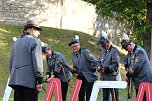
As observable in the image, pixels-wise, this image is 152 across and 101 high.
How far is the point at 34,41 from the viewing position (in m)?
7.39

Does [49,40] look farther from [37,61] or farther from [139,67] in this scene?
[37,61]

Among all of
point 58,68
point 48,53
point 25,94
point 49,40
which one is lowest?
point 49,40

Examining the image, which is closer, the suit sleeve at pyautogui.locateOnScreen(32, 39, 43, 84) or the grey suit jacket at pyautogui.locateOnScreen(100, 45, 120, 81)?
the suit sleeve at pyautogui.locateOnScreen(32, 39, 43, 84)

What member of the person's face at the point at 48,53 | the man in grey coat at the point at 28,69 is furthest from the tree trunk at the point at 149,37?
the man in grey coat at the point at 28,69

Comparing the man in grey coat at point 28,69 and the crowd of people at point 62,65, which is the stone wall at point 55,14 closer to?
the crowd of people at point 62,65

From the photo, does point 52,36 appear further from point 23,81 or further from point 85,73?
point 23,81

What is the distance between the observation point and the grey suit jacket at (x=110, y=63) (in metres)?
9.61

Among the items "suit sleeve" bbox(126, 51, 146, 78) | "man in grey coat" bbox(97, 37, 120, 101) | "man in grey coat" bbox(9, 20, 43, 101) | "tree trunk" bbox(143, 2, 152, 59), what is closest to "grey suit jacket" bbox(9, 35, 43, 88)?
"man in grey coat" bbox(9, 20, 43, 101)

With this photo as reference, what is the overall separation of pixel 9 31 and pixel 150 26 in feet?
23.1

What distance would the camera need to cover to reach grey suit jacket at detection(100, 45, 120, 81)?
9.61 m

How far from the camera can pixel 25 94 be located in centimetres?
740

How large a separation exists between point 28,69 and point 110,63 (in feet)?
9.00

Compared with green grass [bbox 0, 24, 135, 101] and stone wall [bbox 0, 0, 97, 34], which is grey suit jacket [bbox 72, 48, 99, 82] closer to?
green grass [bbox 0, 24, 135, 101]

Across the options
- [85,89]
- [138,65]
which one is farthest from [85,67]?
[138,65]
